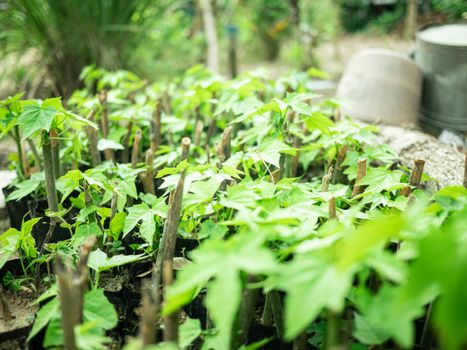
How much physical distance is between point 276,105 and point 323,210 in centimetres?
60

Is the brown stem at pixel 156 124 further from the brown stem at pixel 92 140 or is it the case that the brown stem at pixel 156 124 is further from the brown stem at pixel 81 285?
the brown stem at pixel 81 285

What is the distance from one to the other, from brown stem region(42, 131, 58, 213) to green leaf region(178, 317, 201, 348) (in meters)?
0.92

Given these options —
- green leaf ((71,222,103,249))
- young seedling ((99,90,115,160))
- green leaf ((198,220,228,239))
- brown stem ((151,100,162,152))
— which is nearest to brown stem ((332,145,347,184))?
green leaf ((198,220,228,239))

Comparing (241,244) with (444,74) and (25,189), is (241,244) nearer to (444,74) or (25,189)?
(25,189)

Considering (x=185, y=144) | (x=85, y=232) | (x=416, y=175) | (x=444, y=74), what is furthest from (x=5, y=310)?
(x=444, y=74)

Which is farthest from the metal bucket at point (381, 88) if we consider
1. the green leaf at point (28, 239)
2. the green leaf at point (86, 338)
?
the green leaf at point (86, 338)

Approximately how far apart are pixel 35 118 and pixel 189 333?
98 centimetres

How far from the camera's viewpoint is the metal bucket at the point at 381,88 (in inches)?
130

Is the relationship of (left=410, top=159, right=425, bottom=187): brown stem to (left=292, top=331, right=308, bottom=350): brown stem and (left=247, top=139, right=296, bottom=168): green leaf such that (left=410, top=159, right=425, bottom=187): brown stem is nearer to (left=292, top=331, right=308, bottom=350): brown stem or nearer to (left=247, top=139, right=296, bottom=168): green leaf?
(left=247, top=139, right=296, bottom=168): green leaf

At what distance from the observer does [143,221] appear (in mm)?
1626

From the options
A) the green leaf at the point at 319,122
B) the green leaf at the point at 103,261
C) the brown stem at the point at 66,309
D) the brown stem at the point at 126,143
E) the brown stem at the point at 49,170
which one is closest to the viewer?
the brown stem at the point at 66,309

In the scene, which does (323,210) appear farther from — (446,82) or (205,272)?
(446,82)

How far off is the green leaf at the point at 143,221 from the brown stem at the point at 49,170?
0.46m

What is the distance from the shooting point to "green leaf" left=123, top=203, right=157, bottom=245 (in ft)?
5.27
